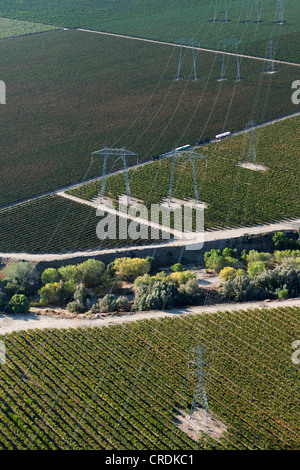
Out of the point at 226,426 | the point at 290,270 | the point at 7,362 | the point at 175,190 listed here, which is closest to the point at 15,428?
the point at 7,362

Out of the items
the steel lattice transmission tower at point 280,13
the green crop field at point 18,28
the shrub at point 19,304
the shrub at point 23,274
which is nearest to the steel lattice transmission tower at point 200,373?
the shrub at point 19,304

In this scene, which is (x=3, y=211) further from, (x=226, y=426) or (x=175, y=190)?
(x=226, y=426)

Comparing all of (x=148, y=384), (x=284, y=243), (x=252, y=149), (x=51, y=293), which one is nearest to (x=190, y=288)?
(x=148, y=384)

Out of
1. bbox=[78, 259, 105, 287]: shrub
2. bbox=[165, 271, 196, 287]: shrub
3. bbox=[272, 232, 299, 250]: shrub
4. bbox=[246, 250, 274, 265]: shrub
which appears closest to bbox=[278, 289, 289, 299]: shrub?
bbox=[246, 250, 274, 265]: shrub

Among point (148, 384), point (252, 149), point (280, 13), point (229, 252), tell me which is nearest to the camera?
point (148, 384)

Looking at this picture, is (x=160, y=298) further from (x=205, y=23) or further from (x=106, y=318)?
(x=205, y=23)

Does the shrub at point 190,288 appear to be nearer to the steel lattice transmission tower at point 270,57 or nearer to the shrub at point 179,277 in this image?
the shrub at point 179,277
